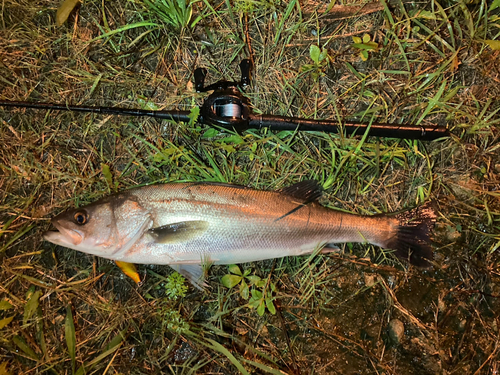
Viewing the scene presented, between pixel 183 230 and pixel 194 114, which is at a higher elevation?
pixel 194 114

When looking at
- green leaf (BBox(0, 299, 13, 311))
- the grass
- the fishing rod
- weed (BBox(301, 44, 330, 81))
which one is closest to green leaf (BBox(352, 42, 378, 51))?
the grass

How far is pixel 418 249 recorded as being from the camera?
8.89 ft

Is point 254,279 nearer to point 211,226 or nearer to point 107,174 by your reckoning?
point 211,226

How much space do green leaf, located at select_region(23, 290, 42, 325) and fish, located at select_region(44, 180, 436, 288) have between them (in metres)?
0.87

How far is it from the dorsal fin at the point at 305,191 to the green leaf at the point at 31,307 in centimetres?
267

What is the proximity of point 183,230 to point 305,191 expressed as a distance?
3.76ft

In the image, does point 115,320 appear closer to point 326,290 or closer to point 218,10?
point 326,290

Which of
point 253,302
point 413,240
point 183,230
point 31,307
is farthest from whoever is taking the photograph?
point 31,307

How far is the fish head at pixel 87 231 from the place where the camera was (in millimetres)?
2557

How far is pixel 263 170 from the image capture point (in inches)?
116

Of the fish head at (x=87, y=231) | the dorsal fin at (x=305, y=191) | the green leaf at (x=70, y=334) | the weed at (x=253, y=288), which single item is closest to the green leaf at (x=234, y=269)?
the weed at (x=253, y=288)

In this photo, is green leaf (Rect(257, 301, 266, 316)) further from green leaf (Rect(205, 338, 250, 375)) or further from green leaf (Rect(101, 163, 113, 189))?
green leaf (Rect(101, 163, 113, 189))

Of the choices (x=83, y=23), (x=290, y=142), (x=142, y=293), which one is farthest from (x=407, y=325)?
(x=83, y=23)

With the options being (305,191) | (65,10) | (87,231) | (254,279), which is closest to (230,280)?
(254,279)
